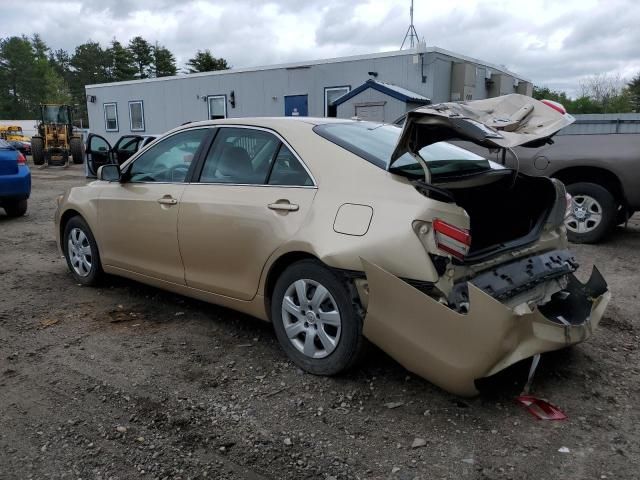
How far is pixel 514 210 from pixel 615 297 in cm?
209

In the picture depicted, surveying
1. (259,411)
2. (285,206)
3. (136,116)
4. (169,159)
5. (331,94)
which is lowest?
(259,411)

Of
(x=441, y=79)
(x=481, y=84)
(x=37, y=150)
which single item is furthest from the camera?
(x=37, y=150)

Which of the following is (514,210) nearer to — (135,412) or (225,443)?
(225,443)

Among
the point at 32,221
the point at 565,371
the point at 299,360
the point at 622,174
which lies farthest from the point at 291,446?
the point at 32,221

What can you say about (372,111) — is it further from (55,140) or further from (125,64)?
(125,64)

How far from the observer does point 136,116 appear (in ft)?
72.5

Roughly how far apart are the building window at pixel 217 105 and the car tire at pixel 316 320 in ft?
52.9

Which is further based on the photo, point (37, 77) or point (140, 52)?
point (37, 77)

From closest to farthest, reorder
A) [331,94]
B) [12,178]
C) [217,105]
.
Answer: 1. [12,178]
2. [331,94]
3. [217,105]

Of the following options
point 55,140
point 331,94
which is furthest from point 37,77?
point 331,94

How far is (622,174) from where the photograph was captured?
6449mm

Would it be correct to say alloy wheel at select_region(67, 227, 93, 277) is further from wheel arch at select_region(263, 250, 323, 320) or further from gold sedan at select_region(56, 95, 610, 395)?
wheel arch at select_region(263, 250, 323, 320)

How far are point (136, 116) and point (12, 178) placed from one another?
1382cm

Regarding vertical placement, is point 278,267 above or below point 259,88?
below
